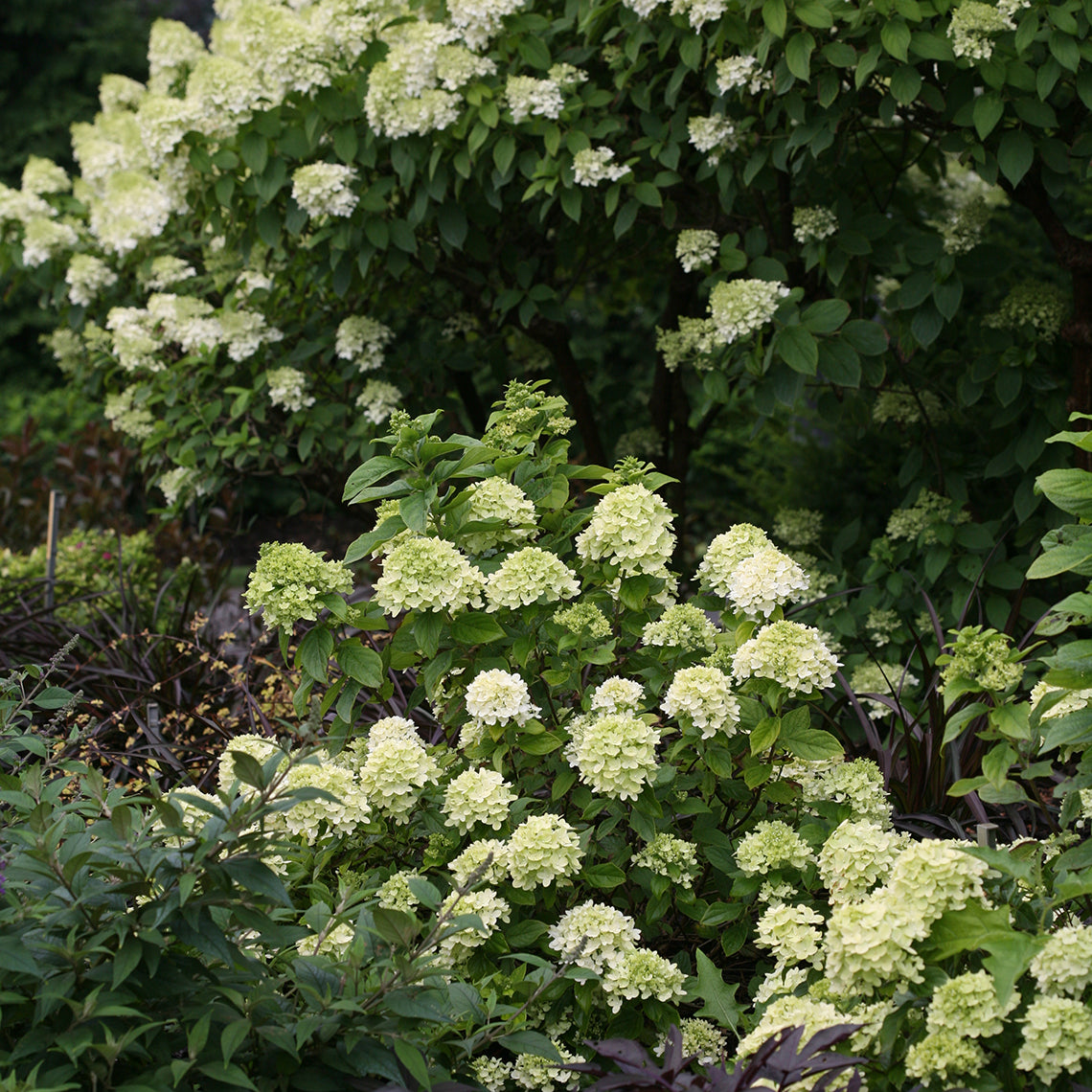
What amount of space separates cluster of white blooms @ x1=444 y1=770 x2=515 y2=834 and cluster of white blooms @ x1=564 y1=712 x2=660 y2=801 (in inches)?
5.3

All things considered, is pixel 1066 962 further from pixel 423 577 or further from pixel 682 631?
pixel 423 577

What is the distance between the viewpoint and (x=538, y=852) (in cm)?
163

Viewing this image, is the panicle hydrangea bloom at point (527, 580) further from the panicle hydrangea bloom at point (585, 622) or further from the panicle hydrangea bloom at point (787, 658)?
the panicle hydrangea bloom at point (787, 658)

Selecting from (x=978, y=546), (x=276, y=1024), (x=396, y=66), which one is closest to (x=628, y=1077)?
(x=276, y=1024)

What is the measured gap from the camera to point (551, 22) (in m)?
3.45

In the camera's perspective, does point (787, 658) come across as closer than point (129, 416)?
Yes

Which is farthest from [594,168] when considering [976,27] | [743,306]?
[976,27]

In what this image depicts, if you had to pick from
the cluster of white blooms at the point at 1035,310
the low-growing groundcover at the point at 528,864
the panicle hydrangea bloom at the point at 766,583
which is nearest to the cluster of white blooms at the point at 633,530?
the low-growing groundcover at the point at 528,864

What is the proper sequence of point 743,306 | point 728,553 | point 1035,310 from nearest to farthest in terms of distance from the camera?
point 728,553
point 743,306
point 1035,310

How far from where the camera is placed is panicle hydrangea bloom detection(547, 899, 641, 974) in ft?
5.30

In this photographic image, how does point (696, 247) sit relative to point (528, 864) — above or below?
above

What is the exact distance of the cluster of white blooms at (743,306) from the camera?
3.05 meters

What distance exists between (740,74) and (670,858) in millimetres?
2108

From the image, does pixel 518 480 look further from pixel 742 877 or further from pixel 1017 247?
pixel 1017 247
